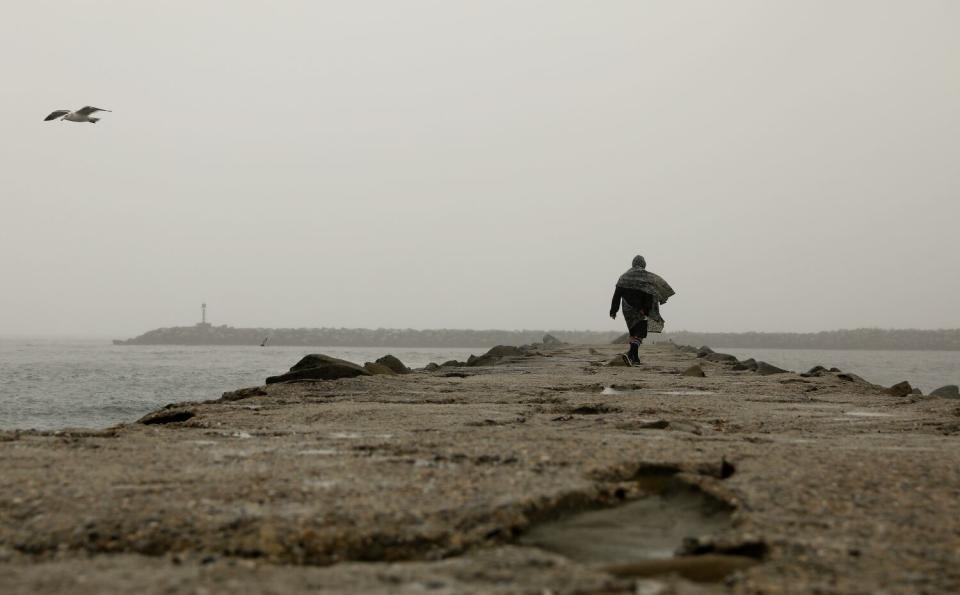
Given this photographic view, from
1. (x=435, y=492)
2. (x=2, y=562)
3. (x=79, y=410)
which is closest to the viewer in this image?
(x=2, y=562)

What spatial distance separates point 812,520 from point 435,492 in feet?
4.47

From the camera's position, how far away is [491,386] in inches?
372

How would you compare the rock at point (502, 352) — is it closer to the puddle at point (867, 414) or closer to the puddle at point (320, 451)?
the puddle at point (867, 414)

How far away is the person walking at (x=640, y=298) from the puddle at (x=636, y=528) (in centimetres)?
1073

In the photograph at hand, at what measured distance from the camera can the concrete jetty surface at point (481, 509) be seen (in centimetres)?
228

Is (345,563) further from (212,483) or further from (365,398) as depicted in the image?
(365,398)

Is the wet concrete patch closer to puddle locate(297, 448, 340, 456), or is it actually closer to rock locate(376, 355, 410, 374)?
puddle locate(297, 448, 340, 456)

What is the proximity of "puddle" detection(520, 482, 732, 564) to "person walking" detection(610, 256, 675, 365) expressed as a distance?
10.7 m

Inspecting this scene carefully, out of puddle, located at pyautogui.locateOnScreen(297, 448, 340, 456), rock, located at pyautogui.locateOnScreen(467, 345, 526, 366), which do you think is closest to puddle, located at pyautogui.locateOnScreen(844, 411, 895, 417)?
puddle, located at pyautogui.locateOnScreen(297, 448, 340, 456)

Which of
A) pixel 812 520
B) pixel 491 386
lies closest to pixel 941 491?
pixel 812 520

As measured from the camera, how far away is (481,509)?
2.91 meters

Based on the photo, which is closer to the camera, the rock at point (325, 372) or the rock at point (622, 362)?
the rock at point (325, 372)

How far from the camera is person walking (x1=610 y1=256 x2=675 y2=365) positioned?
1398cm

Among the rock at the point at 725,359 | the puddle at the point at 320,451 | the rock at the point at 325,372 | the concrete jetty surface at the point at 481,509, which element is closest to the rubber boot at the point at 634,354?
the rock at the point at 725,359
